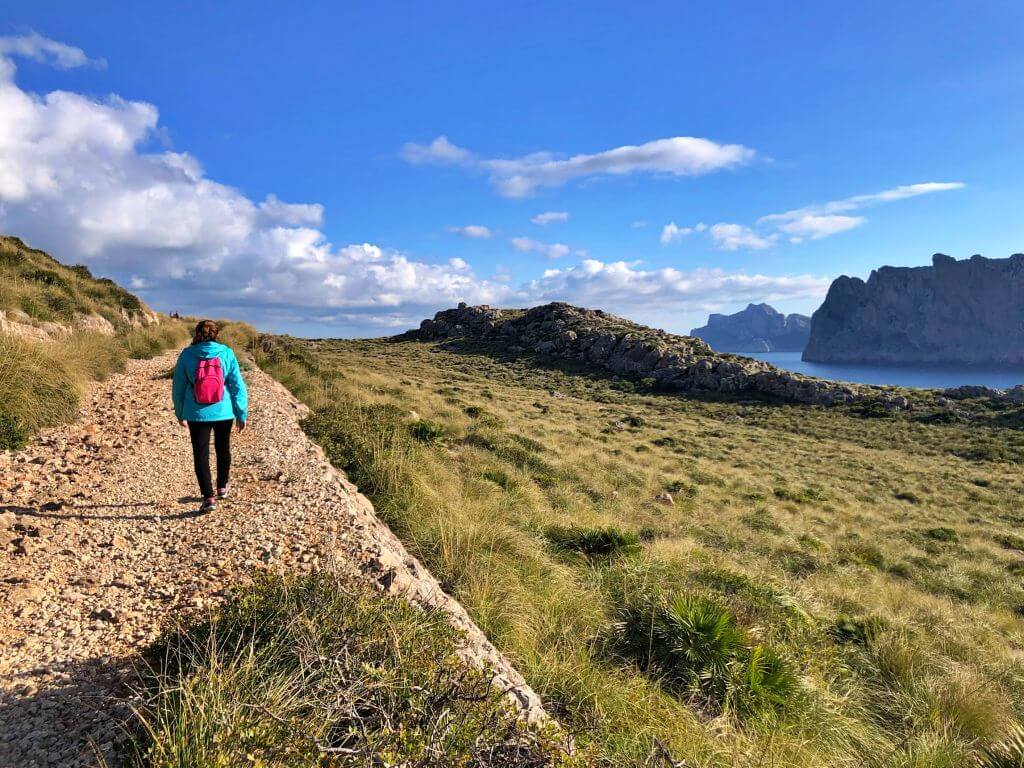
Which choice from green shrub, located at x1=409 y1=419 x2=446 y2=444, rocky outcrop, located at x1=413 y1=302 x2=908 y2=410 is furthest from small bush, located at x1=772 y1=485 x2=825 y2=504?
rocky outcrop, located at x1=413 y1=302 x2=908 y2=410

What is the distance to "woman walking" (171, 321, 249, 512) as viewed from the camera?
220 inches

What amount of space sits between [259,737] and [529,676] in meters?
2.22

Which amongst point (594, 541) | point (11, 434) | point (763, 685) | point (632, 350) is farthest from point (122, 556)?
point (632, 350)

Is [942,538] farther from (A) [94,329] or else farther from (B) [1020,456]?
(A) [94,329]

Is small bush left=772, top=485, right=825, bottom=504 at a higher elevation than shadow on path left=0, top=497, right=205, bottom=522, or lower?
lower

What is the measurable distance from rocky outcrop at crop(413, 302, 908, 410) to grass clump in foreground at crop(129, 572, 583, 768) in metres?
52.3

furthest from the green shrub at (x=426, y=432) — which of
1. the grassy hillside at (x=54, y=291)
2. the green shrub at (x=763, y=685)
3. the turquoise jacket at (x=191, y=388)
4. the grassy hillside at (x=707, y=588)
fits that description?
the grassy hillside at (x=54, y=291)

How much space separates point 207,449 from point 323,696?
168 inches

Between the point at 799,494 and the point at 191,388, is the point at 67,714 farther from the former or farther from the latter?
the point at 799,494

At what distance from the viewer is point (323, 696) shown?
243 cm

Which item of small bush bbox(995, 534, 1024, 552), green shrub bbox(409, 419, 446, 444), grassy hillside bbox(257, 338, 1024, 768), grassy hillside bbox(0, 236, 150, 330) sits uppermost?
grassy hillside bbox(0, 236, 150, 330)

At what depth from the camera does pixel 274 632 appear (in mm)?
2852

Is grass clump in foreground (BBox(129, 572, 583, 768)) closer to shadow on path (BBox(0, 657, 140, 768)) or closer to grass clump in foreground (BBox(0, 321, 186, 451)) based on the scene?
shadow on path (BBox(0, 657, 140, 768))

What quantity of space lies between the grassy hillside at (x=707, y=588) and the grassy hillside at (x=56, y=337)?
164 inches
